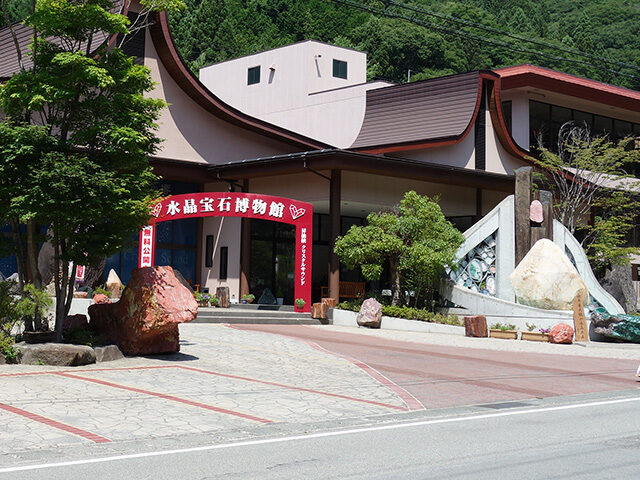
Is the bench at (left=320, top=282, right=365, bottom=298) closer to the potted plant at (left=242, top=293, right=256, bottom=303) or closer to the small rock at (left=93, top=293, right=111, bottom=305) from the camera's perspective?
the potted plant at (left=242, top=293, right=256, bottom=303)

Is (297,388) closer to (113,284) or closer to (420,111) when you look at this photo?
(113,284)

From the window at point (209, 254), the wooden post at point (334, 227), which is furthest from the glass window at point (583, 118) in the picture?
the window at point (209, 254)

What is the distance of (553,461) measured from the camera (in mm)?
7801

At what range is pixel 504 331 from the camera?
2380cm

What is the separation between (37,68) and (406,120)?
2083cm

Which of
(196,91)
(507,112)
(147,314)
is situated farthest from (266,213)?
(507,112)

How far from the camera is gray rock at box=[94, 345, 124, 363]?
1461cm

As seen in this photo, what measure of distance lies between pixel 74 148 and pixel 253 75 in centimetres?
3258

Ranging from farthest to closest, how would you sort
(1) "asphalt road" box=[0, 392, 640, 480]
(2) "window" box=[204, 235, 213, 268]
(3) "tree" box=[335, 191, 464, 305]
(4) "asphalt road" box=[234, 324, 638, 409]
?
(2) "window" box=[204, 235, 213, 268], (3) "tree" box=[335, 191, 464, 305], (4) "asphalt road" box=[234, 324, 638, 409], (1) "asphalt road" box=[0, 392, 640, 480]

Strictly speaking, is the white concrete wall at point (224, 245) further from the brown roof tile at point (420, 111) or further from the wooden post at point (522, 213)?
the wooden post at point (522, 213)

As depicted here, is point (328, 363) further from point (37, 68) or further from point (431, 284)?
point (431, 284)

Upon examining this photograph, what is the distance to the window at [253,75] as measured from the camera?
46.2 metres

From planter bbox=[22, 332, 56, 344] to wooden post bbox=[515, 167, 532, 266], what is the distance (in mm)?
17081

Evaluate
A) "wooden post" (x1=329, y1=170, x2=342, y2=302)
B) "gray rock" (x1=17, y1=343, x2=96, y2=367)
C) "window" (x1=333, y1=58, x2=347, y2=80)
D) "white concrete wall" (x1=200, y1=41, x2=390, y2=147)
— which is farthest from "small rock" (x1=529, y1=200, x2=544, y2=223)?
"window" (x1=333, y1=58, x2=347, y2=80)
